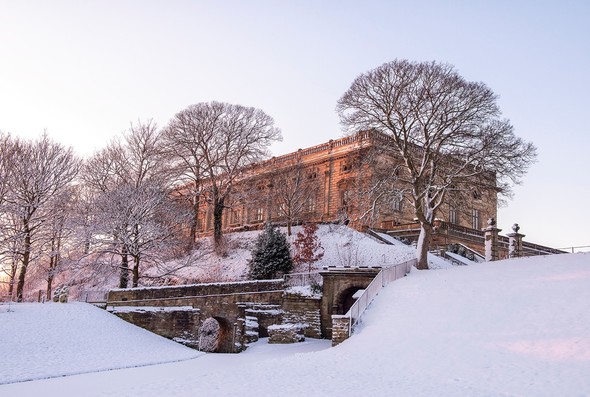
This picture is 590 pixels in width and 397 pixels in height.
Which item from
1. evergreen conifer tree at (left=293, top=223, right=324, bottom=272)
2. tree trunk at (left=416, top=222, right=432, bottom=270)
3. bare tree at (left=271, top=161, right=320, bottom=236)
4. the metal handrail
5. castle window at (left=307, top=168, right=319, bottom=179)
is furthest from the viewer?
castle window at (left=307, top=168, right=319, bottom=179)

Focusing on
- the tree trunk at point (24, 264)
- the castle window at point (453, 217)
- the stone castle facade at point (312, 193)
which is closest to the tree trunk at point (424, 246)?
the stone castle facade at point (312, 193)

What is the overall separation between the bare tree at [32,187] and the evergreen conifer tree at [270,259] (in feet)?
41.7

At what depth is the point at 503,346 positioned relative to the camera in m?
15.6

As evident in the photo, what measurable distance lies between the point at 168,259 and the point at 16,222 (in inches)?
460

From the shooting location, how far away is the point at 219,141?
144ft

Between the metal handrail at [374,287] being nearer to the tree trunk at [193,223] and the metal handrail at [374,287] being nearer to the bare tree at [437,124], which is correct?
the bare tree at [437,124]

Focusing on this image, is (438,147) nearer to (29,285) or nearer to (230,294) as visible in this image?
(230,294)

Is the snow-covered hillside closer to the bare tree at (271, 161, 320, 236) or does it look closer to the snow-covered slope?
the bare tree at (271, 161, 320, 236)

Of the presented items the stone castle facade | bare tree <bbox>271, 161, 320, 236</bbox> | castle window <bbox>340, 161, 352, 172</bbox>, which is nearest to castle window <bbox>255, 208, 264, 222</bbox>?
the stone castle facade

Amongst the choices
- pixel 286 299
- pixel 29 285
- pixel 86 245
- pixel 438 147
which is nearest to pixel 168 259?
pixel 86 245

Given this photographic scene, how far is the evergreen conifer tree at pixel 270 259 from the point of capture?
33.9 meters

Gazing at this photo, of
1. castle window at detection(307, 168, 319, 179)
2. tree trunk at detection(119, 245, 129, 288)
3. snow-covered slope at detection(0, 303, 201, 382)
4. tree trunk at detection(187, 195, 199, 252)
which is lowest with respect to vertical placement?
snow-covered slope at detection(0, 303, 201, 382)

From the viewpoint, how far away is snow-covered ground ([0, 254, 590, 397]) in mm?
13375

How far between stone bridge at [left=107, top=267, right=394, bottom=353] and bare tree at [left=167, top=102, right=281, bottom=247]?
1324 centimetres
